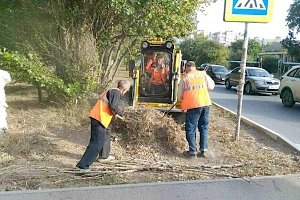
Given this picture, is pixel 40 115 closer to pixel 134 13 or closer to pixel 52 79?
pixel 52 79

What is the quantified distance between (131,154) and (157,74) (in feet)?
9.90

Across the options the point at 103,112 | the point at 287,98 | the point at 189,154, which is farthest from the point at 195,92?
the point at 287,98

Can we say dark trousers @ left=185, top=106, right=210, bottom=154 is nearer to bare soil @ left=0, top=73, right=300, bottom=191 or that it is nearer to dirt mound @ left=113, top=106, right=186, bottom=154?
bare soil @ left=0, top=73, right=300, bottom=191

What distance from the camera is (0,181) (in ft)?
14.3

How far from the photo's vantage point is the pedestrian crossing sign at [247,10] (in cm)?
607

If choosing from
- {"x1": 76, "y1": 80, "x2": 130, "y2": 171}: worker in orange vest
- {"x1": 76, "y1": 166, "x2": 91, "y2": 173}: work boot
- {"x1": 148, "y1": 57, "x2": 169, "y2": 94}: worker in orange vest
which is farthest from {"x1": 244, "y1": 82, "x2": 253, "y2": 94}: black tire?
{"x1": 76, "y1": 166, "x2": 91, "y2": 173}: work boot

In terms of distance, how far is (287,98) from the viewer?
41.3 feet

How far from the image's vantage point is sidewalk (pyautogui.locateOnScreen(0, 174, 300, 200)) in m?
4.06

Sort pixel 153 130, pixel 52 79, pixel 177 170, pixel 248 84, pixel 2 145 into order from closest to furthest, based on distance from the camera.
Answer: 1. pixel 177 170
2. pixel 2 145
3. pixel 153 130
4. pixel 52 79
5. pixel 248 84

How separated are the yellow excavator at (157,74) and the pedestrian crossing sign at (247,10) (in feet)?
7.06

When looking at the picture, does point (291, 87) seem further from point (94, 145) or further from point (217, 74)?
point (217, 74)

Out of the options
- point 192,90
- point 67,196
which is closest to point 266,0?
point 192,90

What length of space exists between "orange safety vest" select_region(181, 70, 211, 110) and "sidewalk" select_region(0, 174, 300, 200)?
1.48 meters

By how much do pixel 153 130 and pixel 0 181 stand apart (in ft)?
8.81
